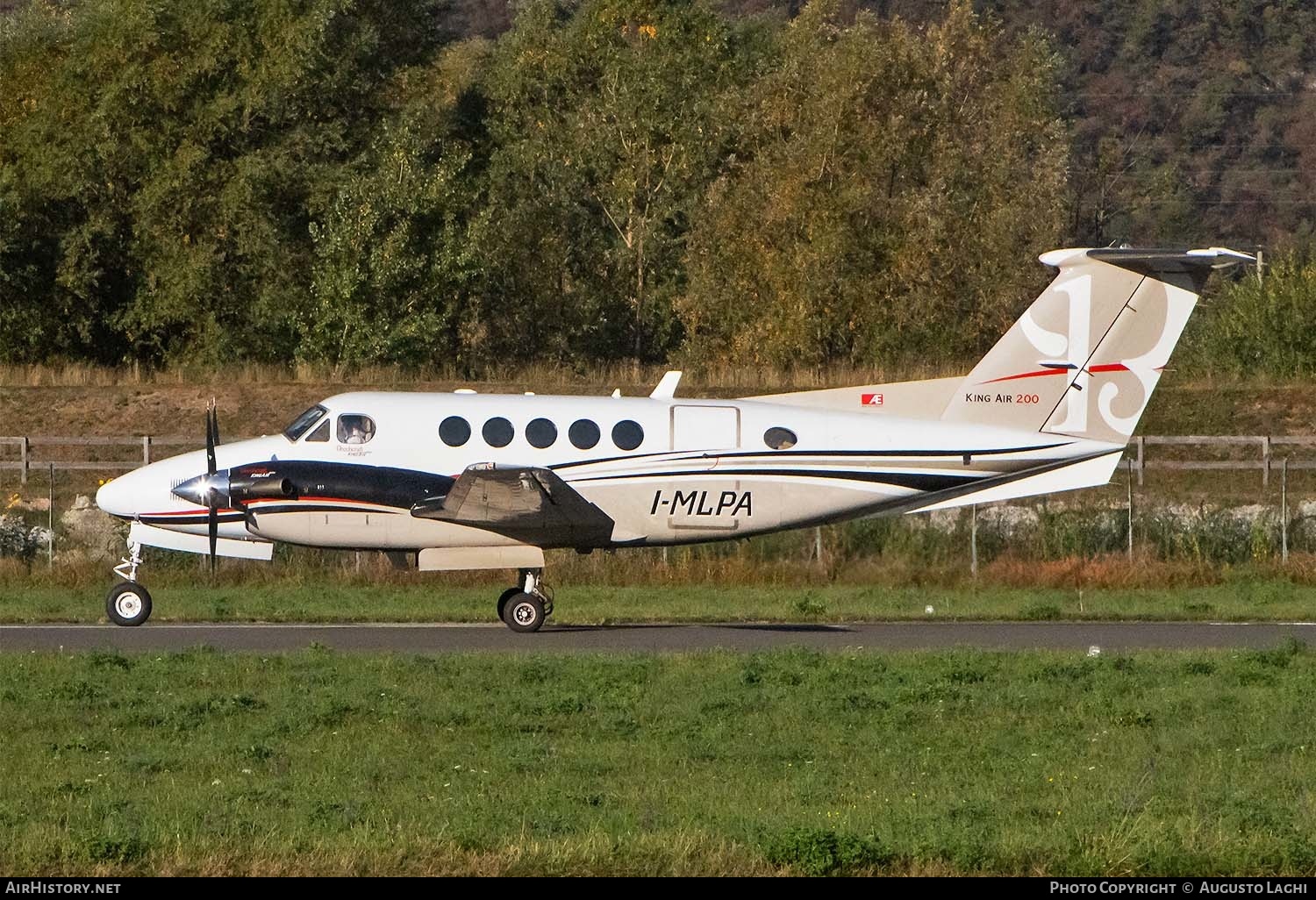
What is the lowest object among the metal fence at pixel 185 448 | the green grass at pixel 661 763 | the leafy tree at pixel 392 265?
the green grass at pixel 661 763

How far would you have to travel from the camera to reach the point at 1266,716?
48.3ft

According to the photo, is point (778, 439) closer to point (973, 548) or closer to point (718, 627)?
point (718, 627)

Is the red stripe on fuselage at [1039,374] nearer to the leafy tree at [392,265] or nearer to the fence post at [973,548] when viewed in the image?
the fence post at [973,548]

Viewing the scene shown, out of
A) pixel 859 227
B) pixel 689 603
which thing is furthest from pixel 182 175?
pixel 689 603

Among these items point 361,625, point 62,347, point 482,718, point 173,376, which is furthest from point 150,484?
point 62,347

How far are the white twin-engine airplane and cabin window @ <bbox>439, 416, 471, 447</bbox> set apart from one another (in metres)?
0.03

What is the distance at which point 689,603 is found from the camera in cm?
2547

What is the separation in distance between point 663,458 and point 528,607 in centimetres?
234

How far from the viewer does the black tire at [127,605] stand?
21219mm

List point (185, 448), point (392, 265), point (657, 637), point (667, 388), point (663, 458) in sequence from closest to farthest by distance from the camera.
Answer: point (657, 637)
point (663, 458)
point (667, 388)
point (185, 448)
point (392, 265)

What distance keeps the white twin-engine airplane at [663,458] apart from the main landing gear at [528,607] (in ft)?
0.07

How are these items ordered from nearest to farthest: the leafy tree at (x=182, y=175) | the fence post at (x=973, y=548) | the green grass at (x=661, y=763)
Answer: the green grass at (x=661, y=763) < the fence post at (x=973, y=548) < the leafy tree at (x=182, y=175)

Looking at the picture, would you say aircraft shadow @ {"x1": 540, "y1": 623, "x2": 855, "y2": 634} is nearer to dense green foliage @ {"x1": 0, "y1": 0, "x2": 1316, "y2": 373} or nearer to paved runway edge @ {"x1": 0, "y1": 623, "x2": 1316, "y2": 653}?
paved runway edge @ {"x1": 0, "y1": 623, "x2": 1316, "y2": 653}

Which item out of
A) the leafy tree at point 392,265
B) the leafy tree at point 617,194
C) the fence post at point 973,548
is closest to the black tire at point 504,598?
the fence post at point 973,548
